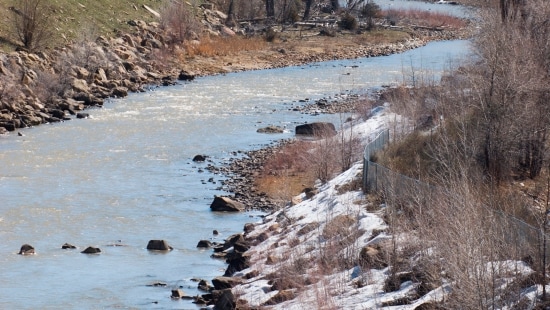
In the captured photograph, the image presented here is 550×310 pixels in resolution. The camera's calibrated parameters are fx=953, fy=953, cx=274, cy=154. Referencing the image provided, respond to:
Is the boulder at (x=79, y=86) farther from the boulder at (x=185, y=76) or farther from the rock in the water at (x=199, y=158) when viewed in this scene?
the rock in the water at (x=199, y=158)

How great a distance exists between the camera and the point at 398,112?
85.3 ft

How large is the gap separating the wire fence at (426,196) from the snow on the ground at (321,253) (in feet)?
1.23

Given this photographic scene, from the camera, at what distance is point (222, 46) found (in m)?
54.2

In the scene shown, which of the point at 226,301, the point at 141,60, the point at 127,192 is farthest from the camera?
the point at 141,60

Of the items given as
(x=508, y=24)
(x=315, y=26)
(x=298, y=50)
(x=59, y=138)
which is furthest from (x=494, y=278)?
(x=315, y=26)

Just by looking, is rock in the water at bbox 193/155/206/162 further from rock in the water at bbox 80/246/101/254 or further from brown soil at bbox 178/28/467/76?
brown soil at bbox 178/28/467/76

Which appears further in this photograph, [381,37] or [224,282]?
[381,37]

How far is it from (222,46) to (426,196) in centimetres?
4011

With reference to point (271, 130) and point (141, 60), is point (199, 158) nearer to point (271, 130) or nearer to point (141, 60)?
point (271, 130)

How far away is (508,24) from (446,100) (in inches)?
96.4

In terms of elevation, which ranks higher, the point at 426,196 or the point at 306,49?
the point at 426,196

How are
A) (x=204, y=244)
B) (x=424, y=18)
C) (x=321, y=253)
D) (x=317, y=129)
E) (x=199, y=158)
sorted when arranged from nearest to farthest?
(x=321, y=253)
(x=204, y=244)
(x=199, y=158)
(x=317, y=129)
(x=424, y=18)

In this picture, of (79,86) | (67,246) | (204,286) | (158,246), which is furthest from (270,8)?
(204,286)

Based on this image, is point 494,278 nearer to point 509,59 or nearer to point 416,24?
point 509,59
